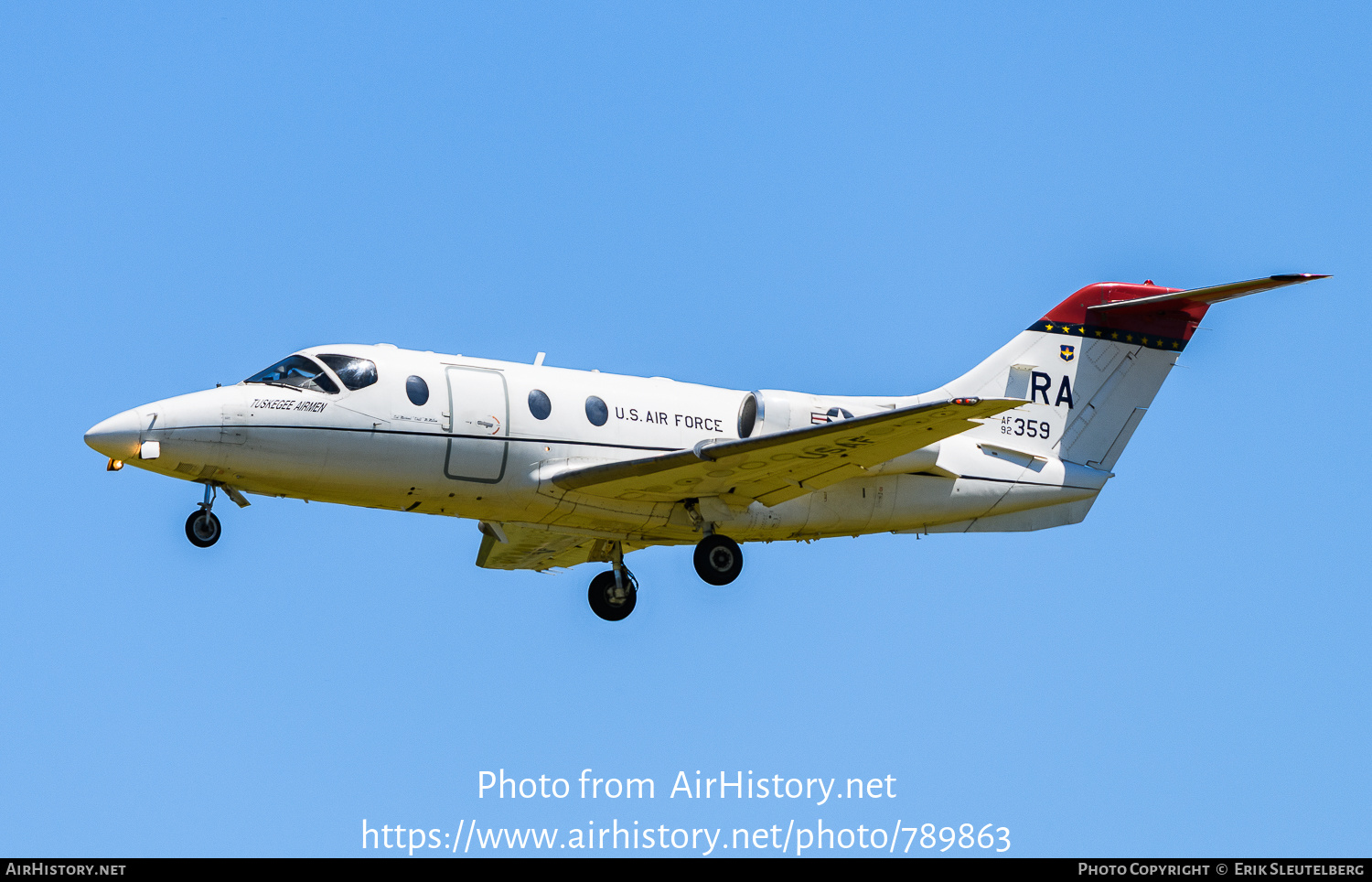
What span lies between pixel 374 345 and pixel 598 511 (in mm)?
3531

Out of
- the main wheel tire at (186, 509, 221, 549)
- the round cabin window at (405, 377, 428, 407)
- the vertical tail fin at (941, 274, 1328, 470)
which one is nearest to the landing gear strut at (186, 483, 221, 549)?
the main wheel tire at (186, 509, 221, 549)

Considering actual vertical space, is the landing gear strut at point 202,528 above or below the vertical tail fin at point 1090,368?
below

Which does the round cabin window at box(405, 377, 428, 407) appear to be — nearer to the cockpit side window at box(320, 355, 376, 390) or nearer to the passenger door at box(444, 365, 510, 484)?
the passenger door at box(444, 365, 510, 484)

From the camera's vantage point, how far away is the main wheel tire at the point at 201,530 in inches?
749

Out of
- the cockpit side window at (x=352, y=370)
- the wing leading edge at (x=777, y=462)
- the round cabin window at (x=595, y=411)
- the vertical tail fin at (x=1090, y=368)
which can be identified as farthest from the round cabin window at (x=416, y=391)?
the vertical tail fin at (x=1090, y=368)

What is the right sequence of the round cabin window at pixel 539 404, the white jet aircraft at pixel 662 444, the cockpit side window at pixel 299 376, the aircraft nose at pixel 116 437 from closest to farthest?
the aircraft nose at pixel 116 437 < the white jet aircraft at pixel 662 444 < the cockpit side window at pixel 299 376 < the round cabin window at pixel 539 404

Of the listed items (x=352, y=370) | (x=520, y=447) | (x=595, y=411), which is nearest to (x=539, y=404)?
(x=520, y=447)

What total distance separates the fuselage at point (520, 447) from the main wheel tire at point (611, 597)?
2.56 ft

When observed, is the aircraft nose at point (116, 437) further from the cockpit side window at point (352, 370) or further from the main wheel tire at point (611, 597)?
the main wheel tire at point (611, 597)

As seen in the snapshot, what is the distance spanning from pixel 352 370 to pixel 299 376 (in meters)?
0.64

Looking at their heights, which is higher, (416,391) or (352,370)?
(352,370)

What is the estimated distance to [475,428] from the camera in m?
20.2

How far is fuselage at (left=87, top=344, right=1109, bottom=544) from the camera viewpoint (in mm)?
19391

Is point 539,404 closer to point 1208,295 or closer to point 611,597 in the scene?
point 611,597
